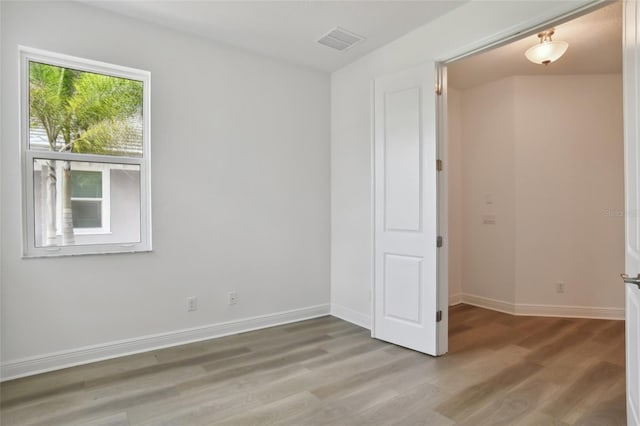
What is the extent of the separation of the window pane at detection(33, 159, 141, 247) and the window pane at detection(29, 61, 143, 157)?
0.15 meters

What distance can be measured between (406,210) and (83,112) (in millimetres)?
2838

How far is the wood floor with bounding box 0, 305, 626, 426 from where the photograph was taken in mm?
2088

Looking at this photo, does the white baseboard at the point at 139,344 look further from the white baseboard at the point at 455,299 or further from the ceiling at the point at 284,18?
the ceiling at the point at 284,18

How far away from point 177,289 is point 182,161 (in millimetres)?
1178

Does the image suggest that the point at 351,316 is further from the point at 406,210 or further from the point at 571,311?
the point at 571,311

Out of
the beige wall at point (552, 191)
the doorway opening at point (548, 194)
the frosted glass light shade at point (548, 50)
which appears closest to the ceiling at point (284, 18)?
the frosted glass light shade at point (548, 50)

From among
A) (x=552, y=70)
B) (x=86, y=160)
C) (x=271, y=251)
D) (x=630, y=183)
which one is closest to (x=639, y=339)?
(x=630, y=183)

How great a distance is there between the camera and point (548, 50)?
3.11m

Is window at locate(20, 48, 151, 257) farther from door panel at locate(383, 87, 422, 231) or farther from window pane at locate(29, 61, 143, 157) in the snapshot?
door panel at locate(383, 87, 422, 231)

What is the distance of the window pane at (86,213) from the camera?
2.81 m

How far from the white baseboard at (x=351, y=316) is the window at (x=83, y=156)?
2.15 meters

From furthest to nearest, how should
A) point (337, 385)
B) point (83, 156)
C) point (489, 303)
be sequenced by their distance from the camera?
1. point (489, 303)
2. point (83, 156)
3. point (337, 385)

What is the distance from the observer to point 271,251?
3771mm

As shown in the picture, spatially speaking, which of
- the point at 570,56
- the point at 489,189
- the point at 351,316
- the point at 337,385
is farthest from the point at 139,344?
the point at 570,56
